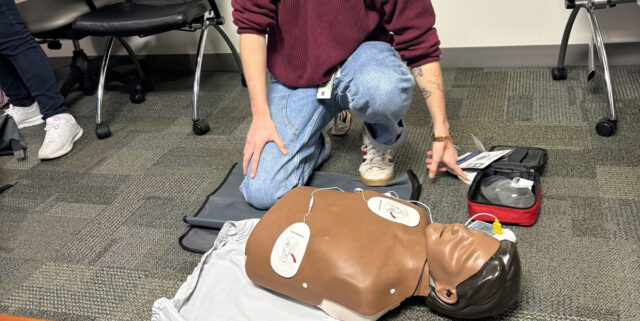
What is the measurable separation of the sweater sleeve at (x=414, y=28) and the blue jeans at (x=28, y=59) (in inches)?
56.8

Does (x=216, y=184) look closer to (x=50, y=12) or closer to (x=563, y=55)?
(x=50, y=12)

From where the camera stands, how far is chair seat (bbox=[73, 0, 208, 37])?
1999 mm

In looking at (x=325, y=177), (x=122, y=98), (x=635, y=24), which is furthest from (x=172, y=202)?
(x=635, y=24)

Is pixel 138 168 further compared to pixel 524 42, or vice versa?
pixel 524 42

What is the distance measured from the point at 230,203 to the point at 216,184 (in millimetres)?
198

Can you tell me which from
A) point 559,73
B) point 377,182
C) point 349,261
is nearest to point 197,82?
point 377,182

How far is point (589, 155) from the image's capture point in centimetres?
156

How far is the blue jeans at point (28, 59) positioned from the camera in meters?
2.01

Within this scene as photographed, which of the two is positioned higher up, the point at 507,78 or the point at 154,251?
the point at 154,251

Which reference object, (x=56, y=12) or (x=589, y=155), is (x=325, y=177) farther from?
(x=56, y=12)

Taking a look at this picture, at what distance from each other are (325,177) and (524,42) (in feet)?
3.85

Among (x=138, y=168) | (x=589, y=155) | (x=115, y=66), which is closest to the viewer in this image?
(x=589, y=155)

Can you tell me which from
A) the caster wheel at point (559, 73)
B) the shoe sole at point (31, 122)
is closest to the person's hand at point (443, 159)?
the caster wheel at point (559, 73)

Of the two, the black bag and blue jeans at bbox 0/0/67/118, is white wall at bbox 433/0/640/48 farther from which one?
the black bag
